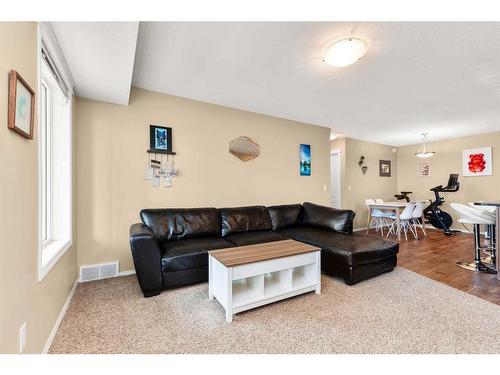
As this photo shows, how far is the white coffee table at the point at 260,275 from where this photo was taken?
1.85 metres

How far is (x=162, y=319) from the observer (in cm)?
183

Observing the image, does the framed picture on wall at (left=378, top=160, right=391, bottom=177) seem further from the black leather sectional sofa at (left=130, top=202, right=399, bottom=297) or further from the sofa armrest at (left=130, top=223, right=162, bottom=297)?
the sofa armrest at (left=130, top=223, right=162, bottom=297)

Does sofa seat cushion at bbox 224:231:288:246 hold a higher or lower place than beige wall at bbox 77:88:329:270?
lower

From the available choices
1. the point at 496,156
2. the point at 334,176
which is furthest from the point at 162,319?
the point at 496,156

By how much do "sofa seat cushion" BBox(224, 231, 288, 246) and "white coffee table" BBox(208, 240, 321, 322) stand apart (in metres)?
0.41

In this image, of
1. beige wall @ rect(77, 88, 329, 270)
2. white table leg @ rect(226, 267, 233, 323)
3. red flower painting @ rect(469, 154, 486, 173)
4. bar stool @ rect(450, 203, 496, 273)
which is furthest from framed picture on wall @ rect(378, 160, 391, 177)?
white table leg @ rect(226, 267, 233, 323)

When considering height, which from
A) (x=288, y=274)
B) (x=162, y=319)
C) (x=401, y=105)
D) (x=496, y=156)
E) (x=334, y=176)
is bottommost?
(x=162, y=319)

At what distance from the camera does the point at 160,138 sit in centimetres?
305

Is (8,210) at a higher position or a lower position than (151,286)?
higher


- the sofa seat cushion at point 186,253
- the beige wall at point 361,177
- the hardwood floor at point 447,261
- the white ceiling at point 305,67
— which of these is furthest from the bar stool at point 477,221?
the sofa seat cushion at point 186,253

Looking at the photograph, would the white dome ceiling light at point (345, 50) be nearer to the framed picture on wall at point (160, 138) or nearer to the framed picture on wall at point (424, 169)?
the framed picture on wall at point (160, 138)

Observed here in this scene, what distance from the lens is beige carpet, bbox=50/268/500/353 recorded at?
4.93 feet

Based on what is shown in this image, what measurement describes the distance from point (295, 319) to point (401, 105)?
136 inches
